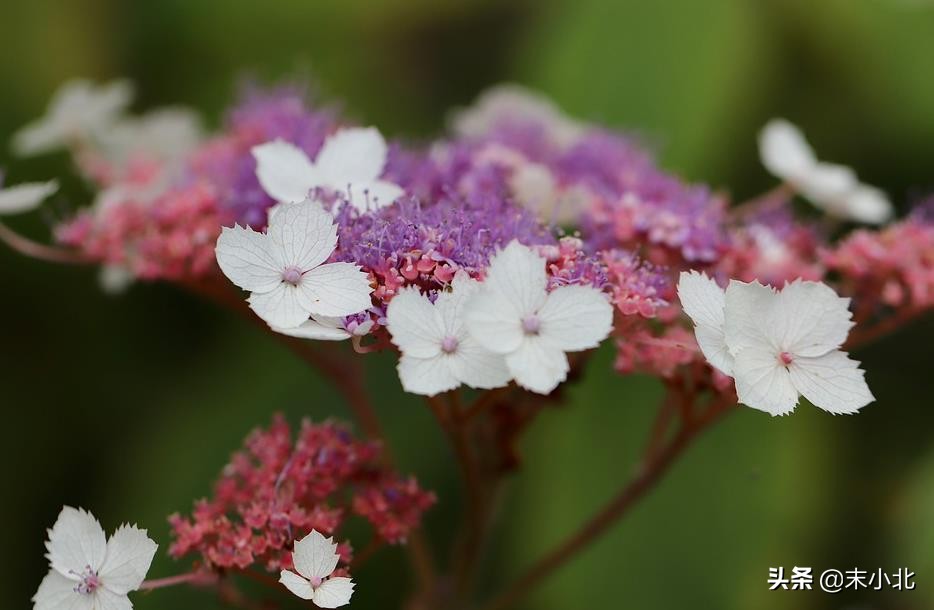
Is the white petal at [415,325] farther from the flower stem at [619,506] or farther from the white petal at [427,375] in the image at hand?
the flower stem at [619,506]

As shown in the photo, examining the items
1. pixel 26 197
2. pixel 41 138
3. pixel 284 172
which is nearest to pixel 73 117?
pixel 41 138

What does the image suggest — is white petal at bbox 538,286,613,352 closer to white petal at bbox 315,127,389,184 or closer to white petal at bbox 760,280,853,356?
white petal at bbox 760,280,853,356

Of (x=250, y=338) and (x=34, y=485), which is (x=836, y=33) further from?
(x=34, y=485)

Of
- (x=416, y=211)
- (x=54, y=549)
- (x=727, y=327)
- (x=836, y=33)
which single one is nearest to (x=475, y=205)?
(x=416, y=211)

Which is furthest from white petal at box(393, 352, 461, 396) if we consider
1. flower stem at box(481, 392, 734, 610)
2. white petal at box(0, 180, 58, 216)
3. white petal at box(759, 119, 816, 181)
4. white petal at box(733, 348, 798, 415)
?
white petal at box(759, 119, 816, 181)

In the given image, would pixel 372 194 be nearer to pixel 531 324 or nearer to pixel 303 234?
pixel 303 234

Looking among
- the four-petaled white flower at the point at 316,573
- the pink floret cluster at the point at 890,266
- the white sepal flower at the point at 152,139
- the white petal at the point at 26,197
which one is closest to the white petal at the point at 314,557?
the four-petaled white flower at the point at 316,573
